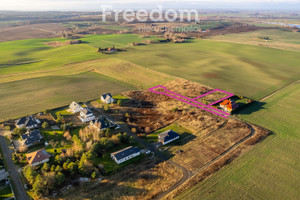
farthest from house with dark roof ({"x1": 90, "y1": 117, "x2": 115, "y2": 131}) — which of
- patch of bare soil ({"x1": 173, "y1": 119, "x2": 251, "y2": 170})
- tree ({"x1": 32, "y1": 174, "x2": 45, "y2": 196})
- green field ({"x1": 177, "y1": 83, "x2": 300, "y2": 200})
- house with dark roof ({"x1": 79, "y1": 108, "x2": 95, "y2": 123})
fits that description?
green field ({"x1": 177, "y1": 83, "x2": 300, "y2": 200})

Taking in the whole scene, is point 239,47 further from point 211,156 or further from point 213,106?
point 211,156

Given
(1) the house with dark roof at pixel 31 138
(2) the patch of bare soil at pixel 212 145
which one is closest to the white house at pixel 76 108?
(1) the house with dark roof at pixel 31 138

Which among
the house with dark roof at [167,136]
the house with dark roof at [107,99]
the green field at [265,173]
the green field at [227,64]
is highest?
the green field at [227,64]

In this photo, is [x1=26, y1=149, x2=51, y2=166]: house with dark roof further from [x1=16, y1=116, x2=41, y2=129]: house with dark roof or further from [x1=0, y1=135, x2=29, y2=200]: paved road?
[x1=16, y1=116, x2=41, y2=129]: house with dark roof

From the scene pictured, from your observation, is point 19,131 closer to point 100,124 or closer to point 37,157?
point 37,157

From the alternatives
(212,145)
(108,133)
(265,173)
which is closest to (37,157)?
(108,133)

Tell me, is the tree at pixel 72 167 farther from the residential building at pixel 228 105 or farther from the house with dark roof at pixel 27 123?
the residential building at pixel 228 105
